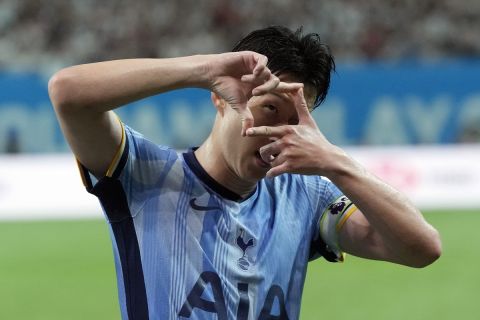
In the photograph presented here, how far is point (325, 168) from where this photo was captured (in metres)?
3.15

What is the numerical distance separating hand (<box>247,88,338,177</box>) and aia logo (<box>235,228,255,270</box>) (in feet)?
1.13

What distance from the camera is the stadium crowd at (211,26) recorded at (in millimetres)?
17266

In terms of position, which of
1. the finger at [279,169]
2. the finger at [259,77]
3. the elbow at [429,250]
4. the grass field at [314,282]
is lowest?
the elbow at [429,250]

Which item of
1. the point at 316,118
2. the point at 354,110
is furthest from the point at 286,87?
the point at 354,110

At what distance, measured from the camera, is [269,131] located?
3076 mm

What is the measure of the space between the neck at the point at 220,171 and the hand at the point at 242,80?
324 mm

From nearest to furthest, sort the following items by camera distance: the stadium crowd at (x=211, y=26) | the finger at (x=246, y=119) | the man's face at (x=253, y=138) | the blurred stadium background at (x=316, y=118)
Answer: the finger at (x=246, y=119) < the man's face at (x=253, y=138) < the blurred stadium background at (x=316, y=118) < the stadium crowd at (x=211, y=26)

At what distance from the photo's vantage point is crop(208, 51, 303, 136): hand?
117 inches

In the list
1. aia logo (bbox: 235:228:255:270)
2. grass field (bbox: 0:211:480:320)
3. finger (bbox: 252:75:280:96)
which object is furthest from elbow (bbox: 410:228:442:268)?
grass field (bbox: 0:211:480:320)

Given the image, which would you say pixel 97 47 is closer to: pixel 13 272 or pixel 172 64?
pixel 13 272

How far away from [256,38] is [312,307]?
5779 mm

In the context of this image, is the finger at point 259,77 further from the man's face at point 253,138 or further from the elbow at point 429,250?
the elbow at point 429,250

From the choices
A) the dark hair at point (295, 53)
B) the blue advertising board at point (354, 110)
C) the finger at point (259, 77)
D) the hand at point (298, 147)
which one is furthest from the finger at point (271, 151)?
the blue advertising board at point (354, 110)

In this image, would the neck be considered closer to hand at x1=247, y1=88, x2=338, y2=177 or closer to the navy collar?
the navy collar
